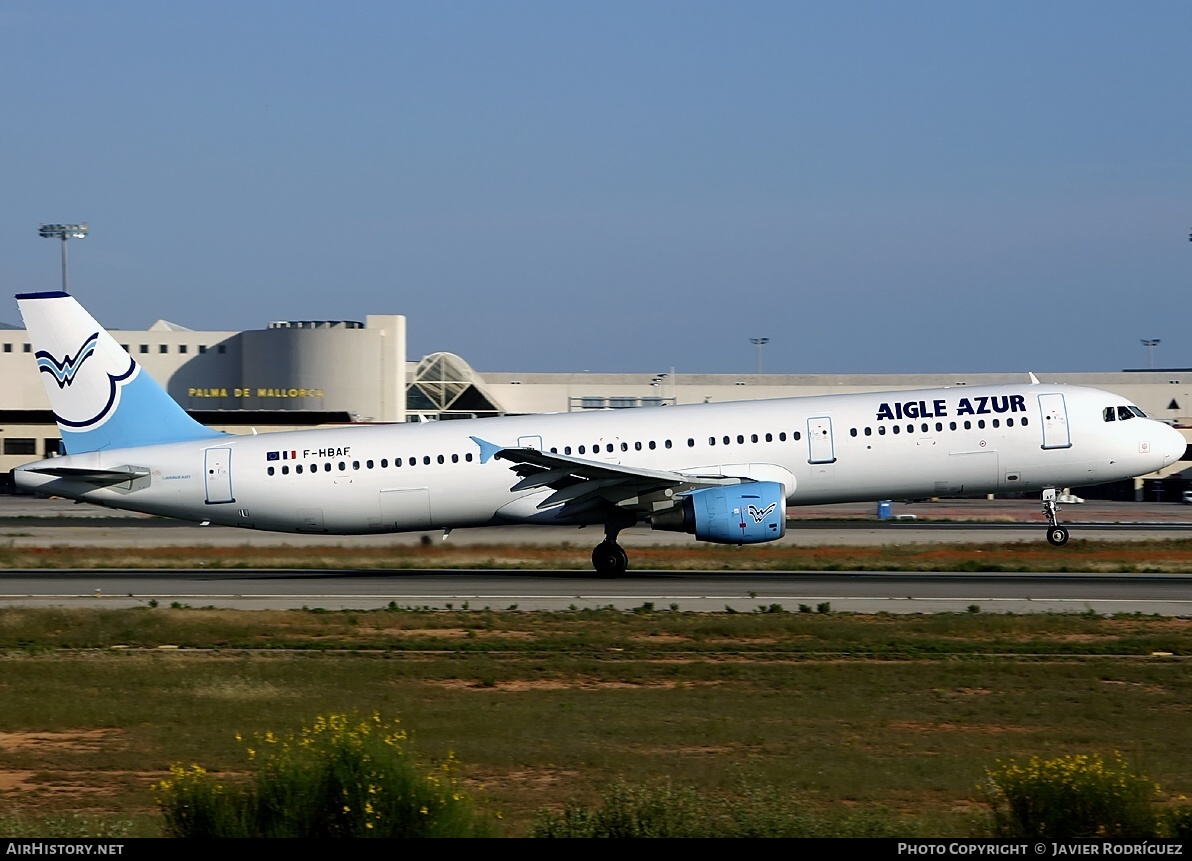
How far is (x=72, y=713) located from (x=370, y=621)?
7.69 m

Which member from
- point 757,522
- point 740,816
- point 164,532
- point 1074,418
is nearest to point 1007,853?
point 740,816

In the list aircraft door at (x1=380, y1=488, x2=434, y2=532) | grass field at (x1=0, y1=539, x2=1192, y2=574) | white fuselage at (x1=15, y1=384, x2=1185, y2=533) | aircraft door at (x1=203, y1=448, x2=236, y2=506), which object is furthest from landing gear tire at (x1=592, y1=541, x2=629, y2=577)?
aircraft door at (x1=203, y1=448, x2=236, y2=506)

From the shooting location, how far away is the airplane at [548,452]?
30.7 metres

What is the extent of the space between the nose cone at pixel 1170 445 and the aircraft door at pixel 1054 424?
2.69 metres

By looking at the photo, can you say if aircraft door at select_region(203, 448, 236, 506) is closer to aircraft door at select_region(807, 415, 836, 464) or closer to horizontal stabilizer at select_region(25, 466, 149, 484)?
horizontal stabilizer at select_region(25, 466, 149, 484)

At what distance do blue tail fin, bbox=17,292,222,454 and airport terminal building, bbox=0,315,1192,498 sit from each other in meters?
57.2

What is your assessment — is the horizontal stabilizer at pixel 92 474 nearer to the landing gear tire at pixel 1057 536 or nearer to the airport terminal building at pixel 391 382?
the landing gear tire at pixel 1057 536

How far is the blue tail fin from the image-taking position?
31219mm

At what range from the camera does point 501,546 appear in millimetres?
35719

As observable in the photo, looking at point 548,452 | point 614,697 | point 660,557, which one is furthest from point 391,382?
point 614,697

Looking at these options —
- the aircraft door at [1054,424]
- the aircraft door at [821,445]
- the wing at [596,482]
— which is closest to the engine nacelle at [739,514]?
the wing at [596,482]

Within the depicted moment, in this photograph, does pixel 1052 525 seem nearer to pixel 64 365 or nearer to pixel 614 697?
pixel 614 697

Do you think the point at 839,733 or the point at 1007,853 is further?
the point at 839,733

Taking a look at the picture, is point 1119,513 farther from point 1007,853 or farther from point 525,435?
point 1007,853
